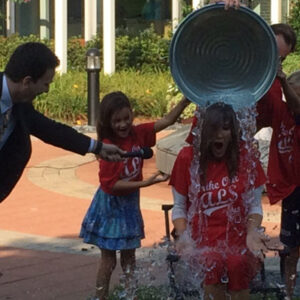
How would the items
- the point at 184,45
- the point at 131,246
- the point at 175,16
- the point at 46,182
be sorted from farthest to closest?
1. the point at 175,16
2. the point at 46,182
3. the point at 131,246
4. the point at 184,45

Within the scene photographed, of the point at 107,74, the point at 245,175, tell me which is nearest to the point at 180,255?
the point at 245,175

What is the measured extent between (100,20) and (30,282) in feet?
54.8

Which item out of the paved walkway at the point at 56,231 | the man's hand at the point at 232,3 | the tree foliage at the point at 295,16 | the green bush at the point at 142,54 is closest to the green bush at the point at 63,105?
the paved walkway at the point at 56,231

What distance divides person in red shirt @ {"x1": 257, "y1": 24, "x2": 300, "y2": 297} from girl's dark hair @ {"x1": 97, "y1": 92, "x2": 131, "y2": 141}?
80cm

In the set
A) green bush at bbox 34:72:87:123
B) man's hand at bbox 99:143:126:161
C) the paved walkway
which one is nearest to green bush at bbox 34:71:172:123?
green bush at bbox 34:72:87:123

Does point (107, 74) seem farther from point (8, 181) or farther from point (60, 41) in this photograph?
point (8, 181)

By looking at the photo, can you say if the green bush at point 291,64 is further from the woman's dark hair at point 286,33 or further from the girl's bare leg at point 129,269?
the girl's bare leg at point 129,269

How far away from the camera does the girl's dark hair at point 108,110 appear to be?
562cm

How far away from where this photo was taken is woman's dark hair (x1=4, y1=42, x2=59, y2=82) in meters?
4.74

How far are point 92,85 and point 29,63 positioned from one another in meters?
9.67

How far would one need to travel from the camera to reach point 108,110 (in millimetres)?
5633

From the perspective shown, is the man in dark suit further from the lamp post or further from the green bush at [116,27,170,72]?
the green bush at [116,27,170,72]

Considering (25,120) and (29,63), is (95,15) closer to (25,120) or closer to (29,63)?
(25,120)

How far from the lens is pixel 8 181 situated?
196 inches
